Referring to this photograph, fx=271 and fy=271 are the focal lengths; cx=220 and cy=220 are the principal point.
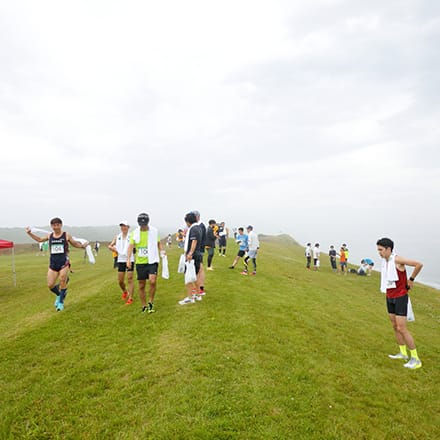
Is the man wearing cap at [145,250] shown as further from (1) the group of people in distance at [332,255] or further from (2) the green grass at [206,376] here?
(1) the group of people in distance at [332,255]

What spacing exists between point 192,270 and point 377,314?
35.1 feet

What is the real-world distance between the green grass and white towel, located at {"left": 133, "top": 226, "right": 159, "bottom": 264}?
1.96 metres

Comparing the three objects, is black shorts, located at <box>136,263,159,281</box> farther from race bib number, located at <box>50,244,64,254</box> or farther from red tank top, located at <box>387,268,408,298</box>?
red tank top, located at <box>387,268,408,298</box>

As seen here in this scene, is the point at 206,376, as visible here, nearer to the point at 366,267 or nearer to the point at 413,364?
the point at 413,364

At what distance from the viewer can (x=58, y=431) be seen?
167 inches

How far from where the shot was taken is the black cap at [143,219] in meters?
8.70

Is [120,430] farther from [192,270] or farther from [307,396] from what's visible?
[192,270]

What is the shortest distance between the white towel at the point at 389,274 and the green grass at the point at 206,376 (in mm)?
2214

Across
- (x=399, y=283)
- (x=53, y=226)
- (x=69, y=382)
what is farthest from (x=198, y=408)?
(x=53, y=226)

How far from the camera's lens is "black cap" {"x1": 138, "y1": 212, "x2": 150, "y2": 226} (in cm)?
870

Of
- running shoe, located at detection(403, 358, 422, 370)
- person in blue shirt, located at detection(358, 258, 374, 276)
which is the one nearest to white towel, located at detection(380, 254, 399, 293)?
running shoe, located at detection(403, 358, 422, 370)

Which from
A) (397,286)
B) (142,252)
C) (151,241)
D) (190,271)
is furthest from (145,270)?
(397,286)

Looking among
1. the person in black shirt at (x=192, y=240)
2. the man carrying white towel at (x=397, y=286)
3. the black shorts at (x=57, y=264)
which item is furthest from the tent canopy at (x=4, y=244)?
the man carrying white towel at (x=397, y=286)

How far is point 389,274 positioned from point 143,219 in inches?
285
